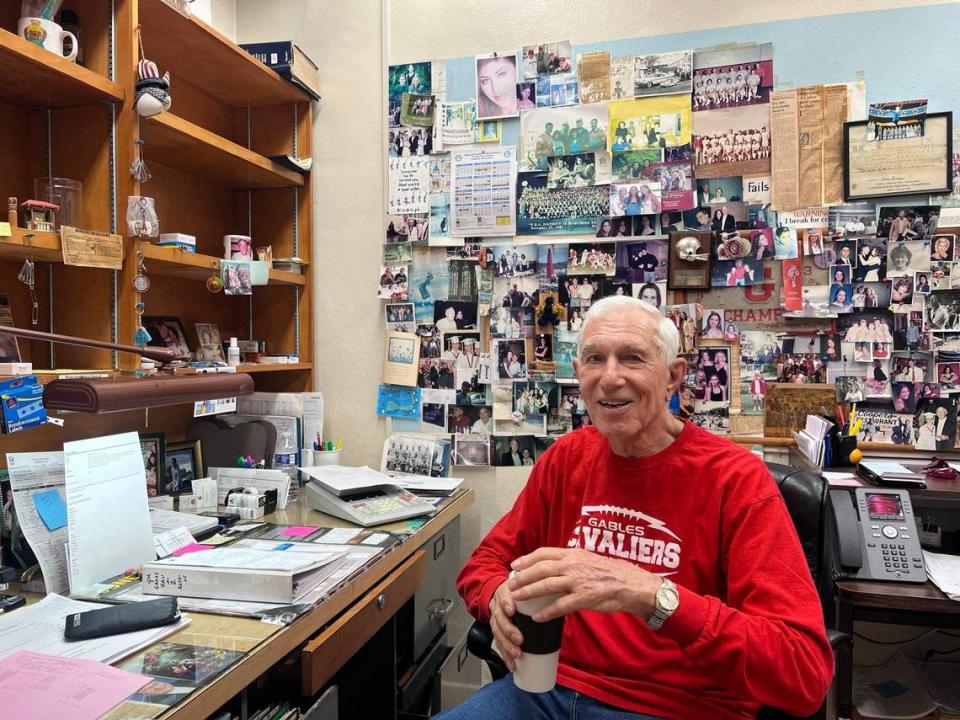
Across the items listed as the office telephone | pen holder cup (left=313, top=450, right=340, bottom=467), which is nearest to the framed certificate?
the office telephone

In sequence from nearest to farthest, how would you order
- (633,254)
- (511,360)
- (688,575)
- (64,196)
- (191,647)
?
(191,647)
(688,575)
(64,196)
(633,254)
(511,360)

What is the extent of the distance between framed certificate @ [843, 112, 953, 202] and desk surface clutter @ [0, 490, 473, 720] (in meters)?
1.90

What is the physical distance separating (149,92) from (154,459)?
1.03 m

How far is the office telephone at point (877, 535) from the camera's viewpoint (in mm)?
1596

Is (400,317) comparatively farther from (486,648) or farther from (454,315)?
(486,648)

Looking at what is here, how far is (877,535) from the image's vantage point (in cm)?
165

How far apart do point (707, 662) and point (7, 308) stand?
180 centimetres

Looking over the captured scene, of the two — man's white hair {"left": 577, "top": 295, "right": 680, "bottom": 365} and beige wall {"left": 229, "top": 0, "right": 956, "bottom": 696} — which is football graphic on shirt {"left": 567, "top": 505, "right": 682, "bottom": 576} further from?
beige wall {"left": 229, "top": 0, "right": 956, "bottom": 696}

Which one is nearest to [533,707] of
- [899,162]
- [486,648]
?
[486,648]

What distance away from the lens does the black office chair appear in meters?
1.45

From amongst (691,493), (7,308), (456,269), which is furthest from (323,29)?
(691,493)

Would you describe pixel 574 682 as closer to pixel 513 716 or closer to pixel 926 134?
pixel 513 716

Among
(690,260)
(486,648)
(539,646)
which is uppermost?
(690,260)

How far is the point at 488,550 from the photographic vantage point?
56.9 inches
